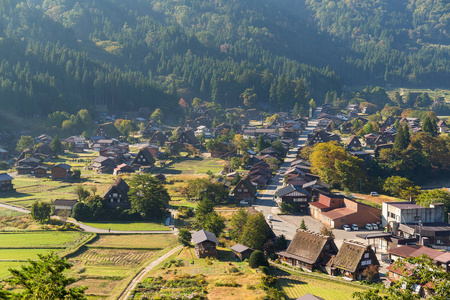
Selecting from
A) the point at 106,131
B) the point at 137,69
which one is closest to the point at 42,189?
the point at 106,131

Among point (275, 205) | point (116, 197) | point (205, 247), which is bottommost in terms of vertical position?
point (116, 197)

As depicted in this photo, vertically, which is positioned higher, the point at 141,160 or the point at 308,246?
the point at 308,246

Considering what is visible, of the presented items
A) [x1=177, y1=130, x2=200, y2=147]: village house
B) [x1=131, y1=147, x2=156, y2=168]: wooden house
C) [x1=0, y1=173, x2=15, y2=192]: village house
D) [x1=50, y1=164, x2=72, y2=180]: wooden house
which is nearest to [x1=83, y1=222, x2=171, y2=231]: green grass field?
[x1=0, y1=173, x2=15, y2=192]: village house

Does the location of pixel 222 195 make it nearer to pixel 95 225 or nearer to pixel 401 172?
pixel 95 225

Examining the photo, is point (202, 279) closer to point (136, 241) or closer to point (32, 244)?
point (136, 241)

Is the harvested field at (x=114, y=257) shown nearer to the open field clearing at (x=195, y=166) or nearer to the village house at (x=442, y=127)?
the open field clearing at (x=195, y=166)

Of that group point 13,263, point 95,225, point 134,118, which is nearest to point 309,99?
point 134,118

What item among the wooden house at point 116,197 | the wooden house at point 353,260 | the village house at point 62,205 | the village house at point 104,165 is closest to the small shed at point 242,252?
the wooden house at point 353,260
